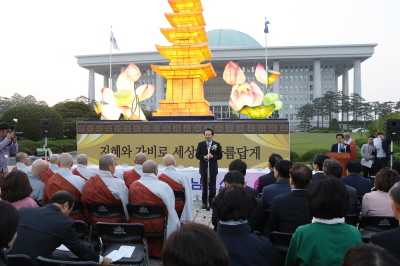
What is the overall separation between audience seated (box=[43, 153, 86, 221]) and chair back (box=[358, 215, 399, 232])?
3396 mm

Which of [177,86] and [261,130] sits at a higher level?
[177,86]

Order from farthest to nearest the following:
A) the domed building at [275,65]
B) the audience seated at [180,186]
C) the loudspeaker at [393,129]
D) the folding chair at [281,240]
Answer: the domed building at [275,65], the loudspeaker at [393,129], the audience seated at [180,186], the folding chair at [281,240]

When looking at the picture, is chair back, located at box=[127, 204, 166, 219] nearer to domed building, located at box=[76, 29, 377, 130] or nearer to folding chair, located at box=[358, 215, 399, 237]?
folding chair, located at box=[358, 215, 399, 237]

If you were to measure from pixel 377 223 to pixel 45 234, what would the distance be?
10.2 feet

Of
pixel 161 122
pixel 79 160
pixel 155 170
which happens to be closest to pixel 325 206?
pixel 155 170

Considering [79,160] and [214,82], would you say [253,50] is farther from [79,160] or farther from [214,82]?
[79,160]

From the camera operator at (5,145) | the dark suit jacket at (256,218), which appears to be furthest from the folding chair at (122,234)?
the camera operator at (5,145)

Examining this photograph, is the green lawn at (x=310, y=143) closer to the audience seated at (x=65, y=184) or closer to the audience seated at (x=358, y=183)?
the audience seated at (x=358, y=183)

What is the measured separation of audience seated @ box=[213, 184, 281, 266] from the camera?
6.80 ft

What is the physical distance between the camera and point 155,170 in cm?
447

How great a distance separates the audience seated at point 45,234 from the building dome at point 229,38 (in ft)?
186

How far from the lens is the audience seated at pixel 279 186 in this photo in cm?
383

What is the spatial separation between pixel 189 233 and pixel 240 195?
96cm

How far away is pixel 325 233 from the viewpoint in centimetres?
214
